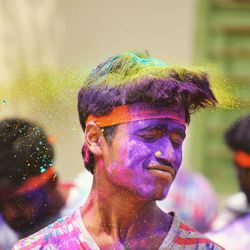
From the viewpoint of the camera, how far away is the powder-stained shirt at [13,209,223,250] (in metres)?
2.36

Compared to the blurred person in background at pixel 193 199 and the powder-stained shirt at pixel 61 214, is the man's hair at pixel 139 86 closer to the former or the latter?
the powder-stained shirt at pixel 61 214

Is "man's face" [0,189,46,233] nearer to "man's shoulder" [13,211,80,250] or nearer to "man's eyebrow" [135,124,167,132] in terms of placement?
"man's shoulder" [13,211,80,250]

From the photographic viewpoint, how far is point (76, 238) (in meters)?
2.36

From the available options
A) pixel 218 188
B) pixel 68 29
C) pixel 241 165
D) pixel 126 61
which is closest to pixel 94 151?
pixel 126 61

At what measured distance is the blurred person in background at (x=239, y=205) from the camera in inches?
126

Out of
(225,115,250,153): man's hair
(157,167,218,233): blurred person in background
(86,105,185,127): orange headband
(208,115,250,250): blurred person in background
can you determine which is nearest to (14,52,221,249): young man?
(86,105,185,127): orange headband

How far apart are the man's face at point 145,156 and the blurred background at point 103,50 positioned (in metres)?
0.14

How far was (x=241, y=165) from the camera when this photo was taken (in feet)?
12.7

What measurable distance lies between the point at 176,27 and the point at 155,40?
652mm

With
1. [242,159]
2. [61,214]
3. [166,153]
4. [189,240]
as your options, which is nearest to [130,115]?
[166,153]

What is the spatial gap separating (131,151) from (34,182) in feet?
1.13

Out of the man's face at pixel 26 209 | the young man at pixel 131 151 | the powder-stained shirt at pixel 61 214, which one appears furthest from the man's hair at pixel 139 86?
the powder-stained shirt at pixel 61 214

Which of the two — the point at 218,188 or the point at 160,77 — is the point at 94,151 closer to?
the point at 160,77

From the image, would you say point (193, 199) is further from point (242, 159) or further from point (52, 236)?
point (52, 236)
